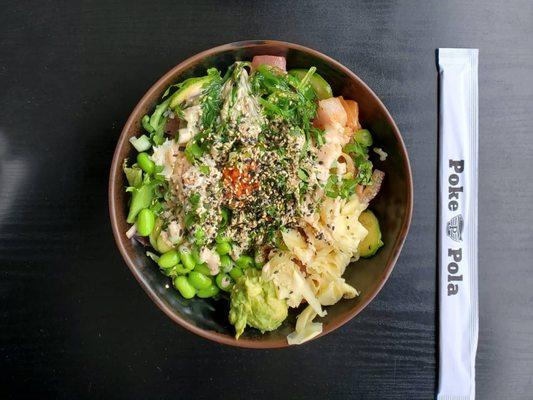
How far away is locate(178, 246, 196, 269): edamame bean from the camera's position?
1.93m

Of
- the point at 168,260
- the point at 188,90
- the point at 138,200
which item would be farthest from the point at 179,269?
the point at 188,90

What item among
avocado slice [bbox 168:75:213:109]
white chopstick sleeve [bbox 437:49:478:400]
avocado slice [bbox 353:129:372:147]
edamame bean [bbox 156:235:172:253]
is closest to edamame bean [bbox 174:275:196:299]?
edamame bean [bbox 156:235:172:253]

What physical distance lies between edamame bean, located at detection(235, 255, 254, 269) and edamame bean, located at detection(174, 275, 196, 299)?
0.67ft

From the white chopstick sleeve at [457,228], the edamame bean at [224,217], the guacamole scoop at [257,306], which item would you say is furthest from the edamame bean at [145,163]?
the white chopstick sleeve at [457,228]

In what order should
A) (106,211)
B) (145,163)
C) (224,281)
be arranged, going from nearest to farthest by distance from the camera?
(145,163) < (224,281) < (106,211)

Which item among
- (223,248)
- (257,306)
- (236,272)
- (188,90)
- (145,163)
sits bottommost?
(257,306)

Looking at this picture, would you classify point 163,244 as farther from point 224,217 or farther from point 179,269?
point 224,217

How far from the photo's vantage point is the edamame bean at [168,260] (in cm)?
192

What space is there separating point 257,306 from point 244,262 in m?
0.18

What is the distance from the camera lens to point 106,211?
2.19m

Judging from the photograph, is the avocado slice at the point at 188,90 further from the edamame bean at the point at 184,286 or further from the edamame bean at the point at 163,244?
the edamame bean at the point at 184,286

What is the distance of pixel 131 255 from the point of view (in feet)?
6.38

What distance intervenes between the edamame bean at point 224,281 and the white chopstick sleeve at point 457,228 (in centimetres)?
93

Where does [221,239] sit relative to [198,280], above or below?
above
